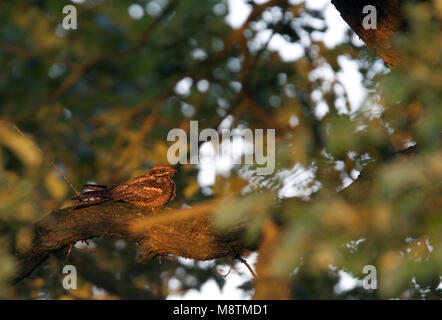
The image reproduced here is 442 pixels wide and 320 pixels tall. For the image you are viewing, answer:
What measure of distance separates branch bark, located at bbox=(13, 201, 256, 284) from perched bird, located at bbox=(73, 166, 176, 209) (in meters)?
0.05

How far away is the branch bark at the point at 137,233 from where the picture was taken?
12.6 ft

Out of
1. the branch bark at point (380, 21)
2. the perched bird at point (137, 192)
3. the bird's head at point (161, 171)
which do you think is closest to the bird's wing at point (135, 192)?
the perched bird at point (137, 192)

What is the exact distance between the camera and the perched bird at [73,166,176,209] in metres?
4.04

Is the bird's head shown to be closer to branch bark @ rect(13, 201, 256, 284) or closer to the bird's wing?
the bird's wing

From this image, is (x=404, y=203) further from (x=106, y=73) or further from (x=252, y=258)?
(x=106, y=73)

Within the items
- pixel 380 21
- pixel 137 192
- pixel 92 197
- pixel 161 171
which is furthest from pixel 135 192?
pixel 380 21

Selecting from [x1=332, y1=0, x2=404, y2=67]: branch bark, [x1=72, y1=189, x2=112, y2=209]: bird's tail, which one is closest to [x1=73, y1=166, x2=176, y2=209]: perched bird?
[x1=72, y1=189, x2=112, y2=209]: bird's tail

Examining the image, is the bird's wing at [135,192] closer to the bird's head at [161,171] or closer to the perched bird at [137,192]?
the perched bird at [137,192]

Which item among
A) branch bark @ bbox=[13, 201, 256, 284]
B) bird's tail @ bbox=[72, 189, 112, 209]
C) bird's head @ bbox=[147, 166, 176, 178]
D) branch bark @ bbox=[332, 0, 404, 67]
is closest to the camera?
branch bark @ bbox=[332, 0, 404, 67]

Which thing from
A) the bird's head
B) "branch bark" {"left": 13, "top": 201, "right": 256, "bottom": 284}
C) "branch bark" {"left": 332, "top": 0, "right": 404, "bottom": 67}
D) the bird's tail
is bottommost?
"branch bark" {"left": 13, "top": 201, "right": 256, "bottom": 284}

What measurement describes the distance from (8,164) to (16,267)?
300 centimetres

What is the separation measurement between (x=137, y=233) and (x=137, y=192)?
37cm

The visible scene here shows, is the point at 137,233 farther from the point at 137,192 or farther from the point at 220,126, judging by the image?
the point at 220,126
